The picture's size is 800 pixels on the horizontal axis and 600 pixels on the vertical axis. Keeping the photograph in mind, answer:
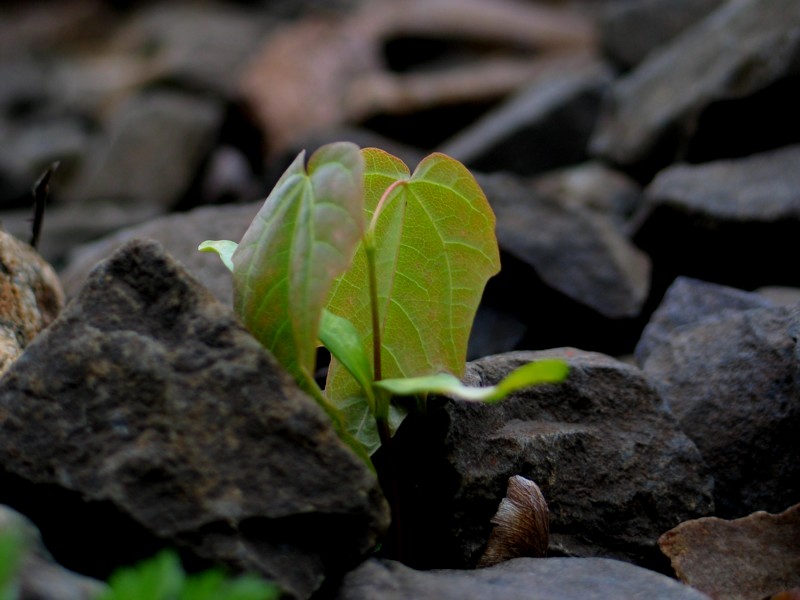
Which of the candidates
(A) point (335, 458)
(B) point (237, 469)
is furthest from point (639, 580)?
(B) point (237, 469)

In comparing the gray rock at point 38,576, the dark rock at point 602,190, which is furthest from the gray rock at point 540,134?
the gray rock at point 38,576

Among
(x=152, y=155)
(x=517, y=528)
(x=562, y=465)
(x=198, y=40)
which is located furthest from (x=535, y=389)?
(x=198, y=40)

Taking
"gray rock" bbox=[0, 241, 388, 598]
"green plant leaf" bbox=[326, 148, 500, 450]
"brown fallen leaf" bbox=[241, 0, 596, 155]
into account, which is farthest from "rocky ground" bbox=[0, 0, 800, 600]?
"brown fallen leaf" bbox=[241, 0, 596, 155]

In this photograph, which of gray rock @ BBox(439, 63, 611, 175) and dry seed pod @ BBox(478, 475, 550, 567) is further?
gray rock @ BBox(439, 63, 611, 175)

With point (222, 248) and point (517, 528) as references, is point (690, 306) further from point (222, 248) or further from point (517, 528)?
point (222, 248)

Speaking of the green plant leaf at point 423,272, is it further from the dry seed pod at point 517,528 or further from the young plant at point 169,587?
the young plant at point 169,587

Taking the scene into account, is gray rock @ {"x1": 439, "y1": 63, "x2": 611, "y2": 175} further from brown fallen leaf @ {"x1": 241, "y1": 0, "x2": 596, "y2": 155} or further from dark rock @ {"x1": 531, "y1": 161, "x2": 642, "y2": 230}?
brown fallen leaf @ {"x1": 241, "y1": 0, "x2": 596, "y2": 155}
